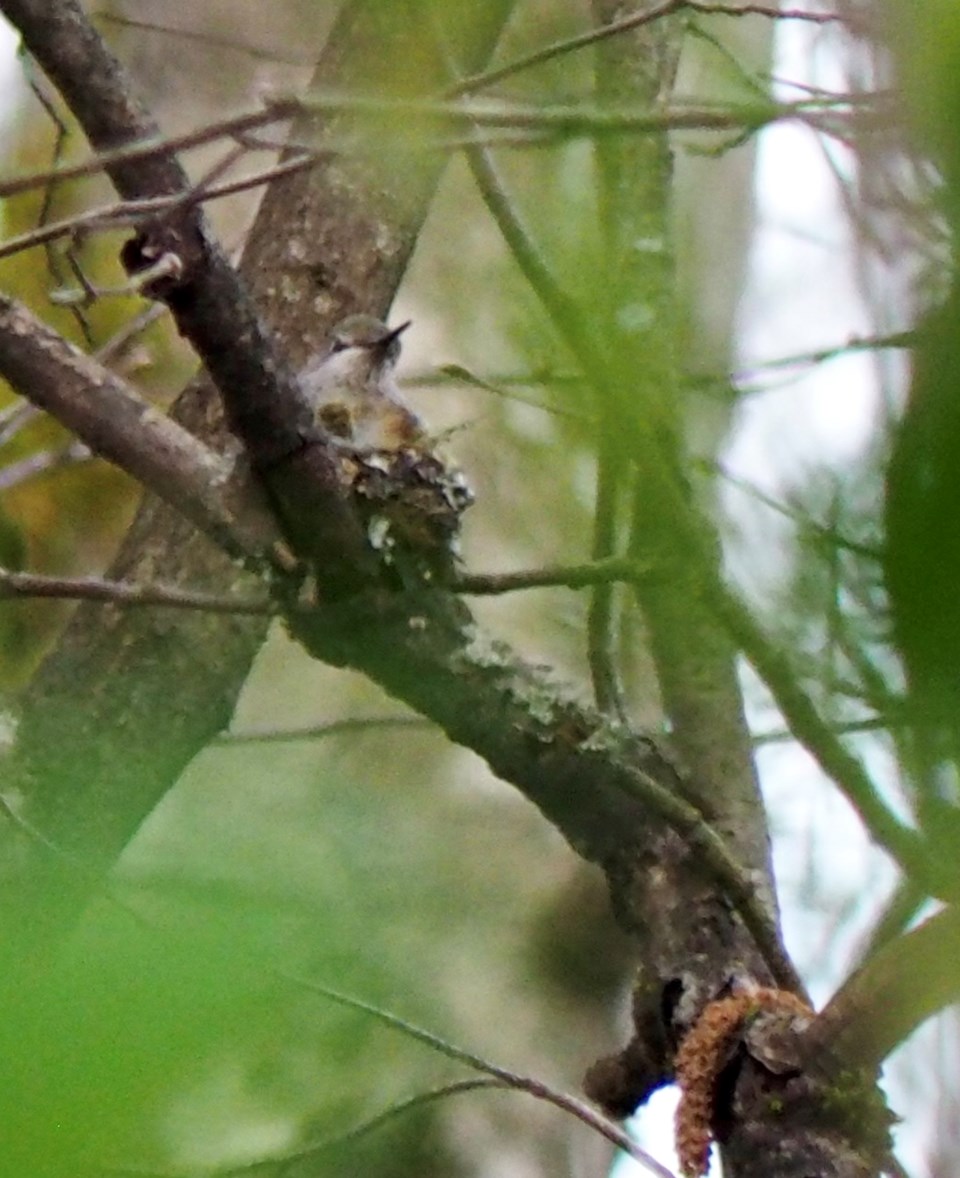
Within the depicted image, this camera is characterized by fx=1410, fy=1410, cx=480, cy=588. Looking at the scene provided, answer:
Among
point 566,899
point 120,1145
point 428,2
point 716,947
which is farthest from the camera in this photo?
point 566,899

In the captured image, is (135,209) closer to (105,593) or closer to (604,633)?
(105,593)

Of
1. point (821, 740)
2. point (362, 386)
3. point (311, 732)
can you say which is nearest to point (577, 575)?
point (821, 740)

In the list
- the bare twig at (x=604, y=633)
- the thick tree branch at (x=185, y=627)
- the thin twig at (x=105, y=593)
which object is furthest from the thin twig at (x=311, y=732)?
the thin twig at (x=105, y=593)

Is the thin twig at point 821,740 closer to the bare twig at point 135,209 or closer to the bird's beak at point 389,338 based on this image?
the bare twig at point 135,209

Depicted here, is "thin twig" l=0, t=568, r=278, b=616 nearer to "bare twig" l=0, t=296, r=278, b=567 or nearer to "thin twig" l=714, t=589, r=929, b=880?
"bare twig" l=0, t=296, r=278, b=567

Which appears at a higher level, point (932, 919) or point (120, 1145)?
point (932, 919)

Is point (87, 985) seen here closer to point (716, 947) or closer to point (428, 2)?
point (428, 2)

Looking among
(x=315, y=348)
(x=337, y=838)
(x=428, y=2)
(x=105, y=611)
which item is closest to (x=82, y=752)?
(x=105, y=611)

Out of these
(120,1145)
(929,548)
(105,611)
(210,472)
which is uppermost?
(105,611)
